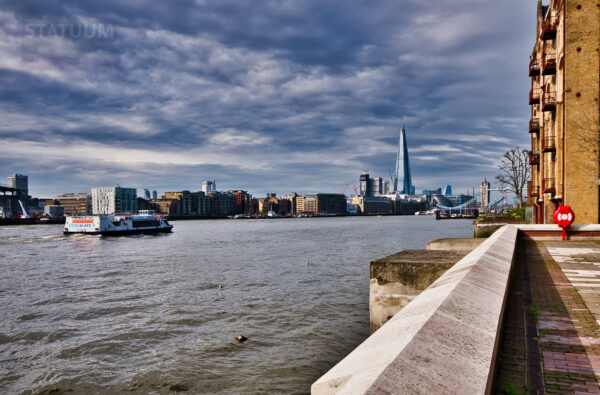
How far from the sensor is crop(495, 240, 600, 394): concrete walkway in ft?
13.0

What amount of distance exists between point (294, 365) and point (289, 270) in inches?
729

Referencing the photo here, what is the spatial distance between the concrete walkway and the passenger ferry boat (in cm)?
8653

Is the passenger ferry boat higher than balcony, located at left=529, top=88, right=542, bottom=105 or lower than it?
lower

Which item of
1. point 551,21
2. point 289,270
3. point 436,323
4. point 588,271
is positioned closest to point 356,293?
point 289,270

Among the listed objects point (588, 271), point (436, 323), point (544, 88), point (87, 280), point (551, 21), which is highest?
point (551, 21)

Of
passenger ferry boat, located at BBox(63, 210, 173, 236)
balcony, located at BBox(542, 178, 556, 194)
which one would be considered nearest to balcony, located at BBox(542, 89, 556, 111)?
balcony, located at BBox(542, 178, 556, 194)

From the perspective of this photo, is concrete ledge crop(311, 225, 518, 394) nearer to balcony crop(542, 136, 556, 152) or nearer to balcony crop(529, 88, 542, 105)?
balcony crop(542, 136, 556, 152)

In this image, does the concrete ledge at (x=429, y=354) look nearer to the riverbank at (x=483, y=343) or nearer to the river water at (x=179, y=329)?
the riverbank at (x=483, y=343)

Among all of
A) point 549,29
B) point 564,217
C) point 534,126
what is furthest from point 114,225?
point 564,217

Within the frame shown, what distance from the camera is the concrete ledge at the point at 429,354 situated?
261 centimetres

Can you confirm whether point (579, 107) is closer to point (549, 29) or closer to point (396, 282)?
point (549, 29)

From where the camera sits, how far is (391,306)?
451 inches

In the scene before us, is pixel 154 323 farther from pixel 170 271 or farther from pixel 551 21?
pixel 551 21

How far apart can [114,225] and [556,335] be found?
92.2m
